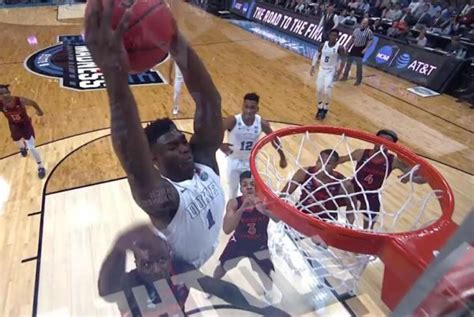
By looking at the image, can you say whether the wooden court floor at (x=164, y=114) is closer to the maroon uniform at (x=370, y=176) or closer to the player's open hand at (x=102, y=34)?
the maroon uniform at (x=370, y=176)

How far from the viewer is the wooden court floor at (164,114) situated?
7.41 feet

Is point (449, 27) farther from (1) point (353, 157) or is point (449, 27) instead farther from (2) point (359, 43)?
(1) point (353, 157)

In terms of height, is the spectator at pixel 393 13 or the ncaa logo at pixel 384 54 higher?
the spectator at pixel 393 13

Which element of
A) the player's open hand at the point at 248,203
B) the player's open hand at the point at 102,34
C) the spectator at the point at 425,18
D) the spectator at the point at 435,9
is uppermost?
the player's open hand at the point at 102,34

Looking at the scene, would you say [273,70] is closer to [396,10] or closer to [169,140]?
[396,10]

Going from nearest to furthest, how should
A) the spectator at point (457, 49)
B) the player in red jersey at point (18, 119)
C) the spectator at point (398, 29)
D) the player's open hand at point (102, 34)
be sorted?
the player's open hand at point (102, 34), the player in red jersey at point (18, 119), the spectator at point (457, 49), the spectator at point (398, 29)

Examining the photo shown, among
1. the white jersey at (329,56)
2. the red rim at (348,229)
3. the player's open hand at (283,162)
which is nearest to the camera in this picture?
the red rim at (348,229)

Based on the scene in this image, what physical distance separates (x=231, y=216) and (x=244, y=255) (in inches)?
14.3

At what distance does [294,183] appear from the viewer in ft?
5.96

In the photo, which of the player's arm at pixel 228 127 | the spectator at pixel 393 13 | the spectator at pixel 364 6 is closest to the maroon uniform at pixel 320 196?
the player's arm at pixel 228 127

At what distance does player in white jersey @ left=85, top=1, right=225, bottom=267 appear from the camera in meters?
0.81

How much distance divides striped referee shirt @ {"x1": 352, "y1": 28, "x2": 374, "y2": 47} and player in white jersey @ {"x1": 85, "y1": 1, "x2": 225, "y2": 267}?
15.6 ft

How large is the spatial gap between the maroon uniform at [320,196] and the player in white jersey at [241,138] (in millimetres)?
401

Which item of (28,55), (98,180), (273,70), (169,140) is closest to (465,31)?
(273,70)
